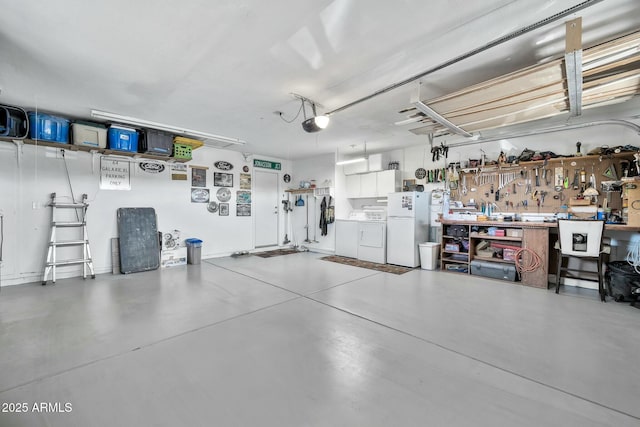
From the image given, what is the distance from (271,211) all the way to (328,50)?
19.4 ft

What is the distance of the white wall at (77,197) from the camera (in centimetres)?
443

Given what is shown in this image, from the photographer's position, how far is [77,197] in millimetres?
4980

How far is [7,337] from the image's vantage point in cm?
258

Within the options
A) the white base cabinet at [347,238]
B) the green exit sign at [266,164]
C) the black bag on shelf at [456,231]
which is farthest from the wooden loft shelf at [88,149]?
the black bag on shelf at [456,231]

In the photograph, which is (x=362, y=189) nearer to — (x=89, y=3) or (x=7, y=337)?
(x=89, y=3)

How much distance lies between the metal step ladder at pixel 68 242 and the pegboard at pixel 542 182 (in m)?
7.28

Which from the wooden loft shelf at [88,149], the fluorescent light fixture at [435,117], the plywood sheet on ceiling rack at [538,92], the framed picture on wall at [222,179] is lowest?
the framed picture on wall at [222,179]

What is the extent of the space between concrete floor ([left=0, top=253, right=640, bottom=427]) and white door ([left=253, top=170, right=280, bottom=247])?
388cm

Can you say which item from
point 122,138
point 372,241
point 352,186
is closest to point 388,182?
point 352,186

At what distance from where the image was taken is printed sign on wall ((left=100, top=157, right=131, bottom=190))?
5.23m

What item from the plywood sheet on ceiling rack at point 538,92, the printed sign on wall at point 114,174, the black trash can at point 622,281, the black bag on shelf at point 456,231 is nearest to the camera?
the plywood sheet on ceiling rack at point 538,92

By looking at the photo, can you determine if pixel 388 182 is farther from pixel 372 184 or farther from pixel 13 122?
pixel 13 122

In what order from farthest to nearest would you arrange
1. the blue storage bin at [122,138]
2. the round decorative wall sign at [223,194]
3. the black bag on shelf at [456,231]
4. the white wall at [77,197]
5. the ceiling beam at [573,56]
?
the round decorative wall sign at [223,194] → the black bag on shelf at [456,231] → the blue storage bin at [122,138] → the white wall at [77,197] → the ceiling beam at [573,56]

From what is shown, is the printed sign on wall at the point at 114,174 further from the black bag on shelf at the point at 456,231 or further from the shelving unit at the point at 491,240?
the black bag on shelf at the point at 456,231
